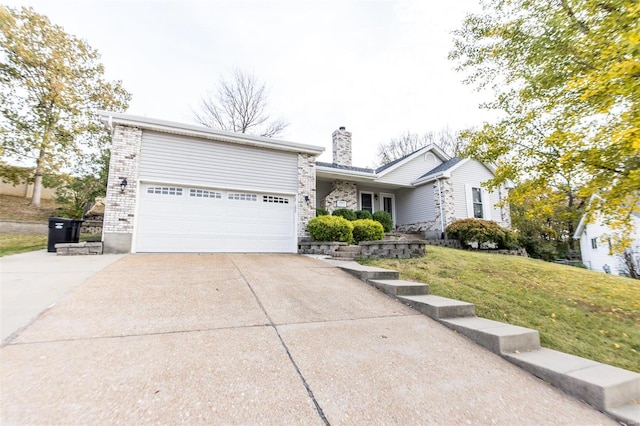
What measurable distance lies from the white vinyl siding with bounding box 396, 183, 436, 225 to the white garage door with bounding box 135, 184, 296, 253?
7.32 m

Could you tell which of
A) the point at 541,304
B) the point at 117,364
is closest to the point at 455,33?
the point at 541,304

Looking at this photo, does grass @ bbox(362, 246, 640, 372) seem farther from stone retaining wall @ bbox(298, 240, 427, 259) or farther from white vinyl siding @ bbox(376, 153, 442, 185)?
white vinyl siding @ bbox(376, 153, 442, 185)

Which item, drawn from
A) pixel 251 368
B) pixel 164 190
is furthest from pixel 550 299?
pixel 164 190

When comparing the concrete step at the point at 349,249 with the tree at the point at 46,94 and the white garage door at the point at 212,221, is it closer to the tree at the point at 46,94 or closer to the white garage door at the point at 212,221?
the white garage door at the point at 212,221

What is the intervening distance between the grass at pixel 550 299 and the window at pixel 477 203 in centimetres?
657

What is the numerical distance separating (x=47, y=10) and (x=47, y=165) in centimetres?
710

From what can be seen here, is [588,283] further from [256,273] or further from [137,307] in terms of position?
[137,307]

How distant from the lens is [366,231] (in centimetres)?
848

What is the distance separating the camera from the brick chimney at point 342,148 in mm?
13414

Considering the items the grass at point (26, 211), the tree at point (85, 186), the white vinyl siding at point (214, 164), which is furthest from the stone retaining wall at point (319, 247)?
the tree at point (85, 186)

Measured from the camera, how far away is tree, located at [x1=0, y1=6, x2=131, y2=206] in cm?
1220

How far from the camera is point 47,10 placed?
40.5 ft

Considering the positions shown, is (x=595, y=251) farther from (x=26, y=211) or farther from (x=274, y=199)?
(x=26, y=211)

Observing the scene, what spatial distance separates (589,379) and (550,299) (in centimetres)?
314
